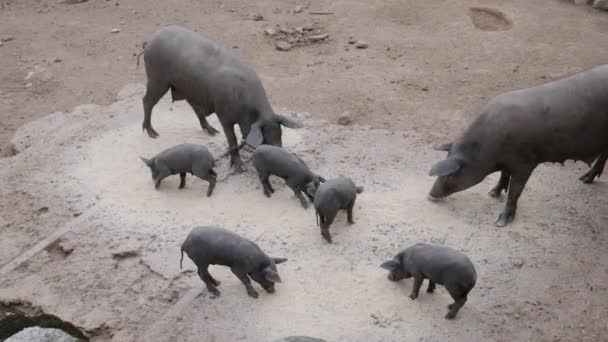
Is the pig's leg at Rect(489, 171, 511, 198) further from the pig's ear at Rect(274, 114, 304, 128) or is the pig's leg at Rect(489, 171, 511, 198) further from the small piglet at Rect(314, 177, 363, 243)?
the pig's ear at Rect(274, 114, 304, 128)

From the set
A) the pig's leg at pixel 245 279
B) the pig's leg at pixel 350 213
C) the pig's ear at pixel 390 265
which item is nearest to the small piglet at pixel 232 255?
the pig's leg at pixel 245 279

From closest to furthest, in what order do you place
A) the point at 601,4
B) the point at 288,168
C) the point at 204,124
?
the point at 288,168
the point at 204,124
the point at 601,4

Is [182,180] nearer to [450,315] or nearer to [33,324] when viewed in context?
[33,324]

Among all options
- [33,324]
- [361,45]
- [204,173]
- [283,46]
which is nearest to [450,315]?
[204,173]

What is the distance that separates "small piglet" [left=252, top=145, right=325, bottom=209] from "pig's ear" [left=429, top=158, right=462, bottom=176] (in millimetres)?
1163

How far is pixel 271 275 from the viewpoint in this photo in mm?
5598

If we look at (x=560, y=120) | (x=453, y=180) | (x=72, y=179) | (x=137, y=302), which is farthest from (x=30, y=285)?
(x=560, y=120)

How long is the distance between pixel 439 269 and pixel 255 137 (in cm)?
253

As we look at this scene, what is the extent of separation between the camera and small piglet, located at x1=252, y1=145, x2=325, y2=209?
677 cm

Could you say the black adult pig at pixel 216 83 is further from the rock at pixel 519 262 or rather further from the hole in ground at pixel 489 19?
the hole in ground at pixel 489 19

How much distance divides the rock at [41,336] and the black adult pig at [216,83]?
2.62m

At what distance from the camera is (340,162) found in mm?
7676

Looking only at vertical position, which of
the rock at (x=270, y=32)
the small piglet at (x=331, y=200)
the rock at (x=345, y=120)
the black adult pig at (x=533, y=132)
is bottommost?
the rock at (x=345, y=120)

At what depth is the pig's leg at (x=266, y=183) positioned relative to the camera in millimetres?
6979
